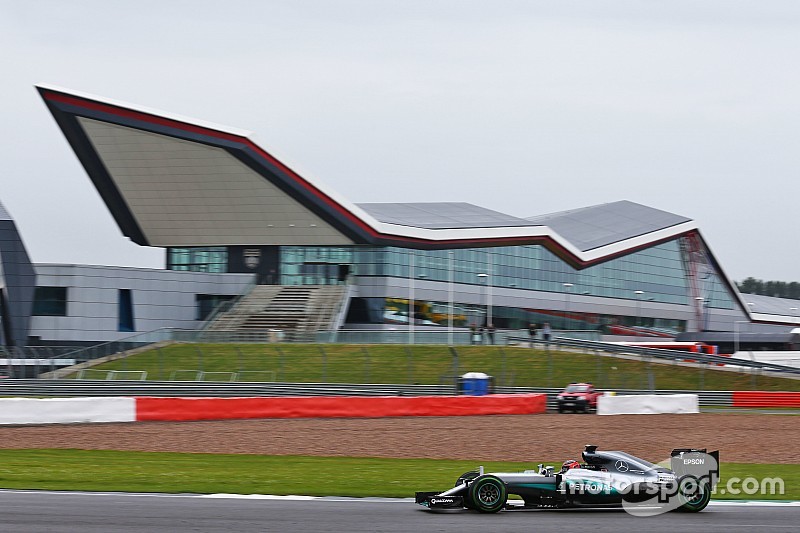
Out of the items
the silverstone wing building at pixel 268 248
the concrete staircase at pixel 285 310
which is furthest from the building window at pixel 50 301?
the concrete staircase at pixel 285 310

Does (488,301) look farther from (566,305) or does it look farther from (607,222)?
(607,222)

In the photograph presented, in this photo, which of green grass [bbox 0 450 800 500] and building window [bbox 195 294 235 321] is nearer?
green grass [bbox 0 450 800 500]

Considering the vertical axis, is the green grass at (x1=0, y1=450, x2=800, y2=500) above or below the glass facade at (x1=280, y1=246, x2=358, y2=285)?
below

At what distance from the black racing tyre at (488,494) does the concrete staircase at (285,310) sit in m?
53.2

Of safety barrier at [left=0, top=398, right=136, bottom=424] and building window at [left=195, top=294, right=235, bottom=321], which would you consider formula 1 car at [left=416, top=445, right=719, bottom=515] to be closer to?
safety barrier at [left=0, top=398, right=136, bottom=424]

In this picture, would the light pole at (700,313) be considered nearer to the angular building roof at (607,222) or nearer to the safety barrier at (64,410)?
the angular building roof at (607,222)

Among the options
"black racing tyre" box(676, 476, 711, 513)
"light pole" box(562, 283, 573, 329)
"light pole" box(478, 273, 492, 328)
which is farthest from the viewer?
"light pole" box(562, 283, 573, 329)

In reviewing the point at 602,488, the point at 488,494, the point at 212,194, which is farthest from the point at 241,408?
the point at 212,194

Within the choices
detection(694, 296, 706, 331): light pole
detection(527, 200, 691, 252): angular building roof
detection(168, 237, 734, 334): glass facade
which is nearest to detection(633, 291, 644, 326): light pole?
detection(168, 237, 734, 334): glass facade

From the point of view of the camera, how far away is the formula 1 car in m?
16.0

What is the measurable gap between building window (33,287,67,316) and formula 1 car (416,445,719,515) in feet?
172

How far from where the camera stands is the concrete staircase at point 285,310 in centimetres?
7081

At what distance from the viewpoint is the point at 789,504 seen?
17.6 metres

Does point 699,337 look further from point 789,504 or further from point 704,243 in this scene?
point 789,504
